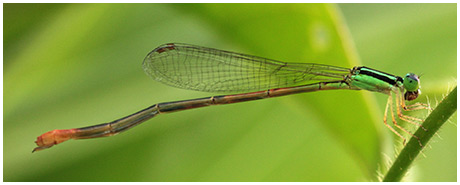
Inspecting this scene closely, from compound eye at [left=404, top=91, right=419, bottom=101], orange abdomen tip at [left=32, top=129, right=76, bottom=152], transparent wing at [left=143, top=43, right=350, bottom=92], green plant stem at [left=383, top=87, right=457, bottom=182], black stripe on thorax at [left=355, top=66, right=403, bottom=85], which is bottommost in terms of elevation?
green plant stem at [left=383, top=87, right=457, bottom=182]

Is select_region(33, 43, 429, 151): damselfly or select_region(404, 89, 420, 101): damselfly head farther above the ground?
select_region(33, 43, 429, 151): damselfly

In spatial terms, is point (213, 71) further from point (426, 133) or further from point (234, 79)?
point (426, 133)

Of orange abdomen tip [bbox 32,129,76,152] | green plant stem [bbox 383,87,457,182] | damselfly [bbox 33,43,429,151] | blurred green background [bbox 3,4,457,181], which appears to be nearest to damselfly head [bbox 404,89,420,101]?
damselfly [bbox 33,43,429,151]

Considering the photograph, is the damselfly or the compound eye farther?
the damselfly

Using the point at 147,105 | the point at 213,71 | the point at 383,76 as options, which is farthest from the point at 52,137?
the point at 383,76

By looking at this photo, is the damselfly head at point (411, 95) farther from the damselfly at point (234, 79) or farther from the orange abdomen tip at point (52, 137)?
the orange abdomen tip at point (52, 137)

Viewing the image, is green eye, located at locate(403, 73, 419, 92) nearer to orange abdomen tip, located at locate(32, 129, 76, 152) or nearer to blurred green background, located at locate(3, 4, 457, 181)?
blurred green background, located at locate(3, 4, 457, 181)

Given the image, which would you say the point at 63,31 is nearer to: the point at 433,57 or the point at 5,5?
the point at 5,5

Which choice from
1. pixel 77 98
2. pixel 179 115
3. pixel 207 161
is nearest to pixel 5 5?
pixel 77 98

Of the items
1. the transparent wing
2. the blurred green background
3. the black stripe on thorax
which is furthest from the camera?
the blurred green background
